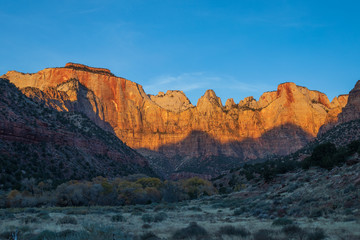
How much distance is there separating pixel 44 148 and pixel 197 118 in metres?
118

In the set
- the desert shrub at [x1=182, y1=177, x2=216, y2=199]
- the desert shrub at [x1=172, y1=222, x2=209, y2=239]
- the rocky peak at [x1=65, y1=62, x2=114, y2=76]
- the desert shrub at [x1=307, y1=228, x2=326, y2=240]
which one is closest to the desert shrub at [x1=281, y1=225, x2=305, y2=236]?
the desert shrub at [x1=307, y1=228, x2=326, y2=240]

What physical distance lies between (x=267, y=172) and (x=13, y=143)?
39434mm

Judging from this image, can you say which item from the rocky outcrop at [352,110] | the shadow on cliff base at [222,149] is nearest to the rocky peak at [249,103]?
the shadow on cliff base at [222,149]

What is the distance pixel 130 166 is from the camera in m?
82.7

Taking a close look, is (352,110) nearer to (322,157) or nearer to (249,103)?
(322,157)

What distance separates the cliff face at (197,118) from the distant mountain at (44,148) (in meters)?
62.8

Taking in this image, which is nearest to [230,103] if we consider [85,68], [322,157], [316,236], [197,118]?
[197,118]

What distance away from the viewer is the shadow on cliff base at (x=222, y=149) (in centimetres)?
13850

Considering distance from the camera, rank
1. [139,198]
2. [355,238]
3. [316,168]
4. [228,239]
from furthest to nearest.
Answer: [139,198], [316,168], [228,239], [355,238]

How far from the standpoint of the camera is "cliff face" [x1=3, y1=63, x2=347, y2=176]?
5699 inches

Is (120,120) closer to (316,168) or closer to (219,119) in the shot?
(219,119)

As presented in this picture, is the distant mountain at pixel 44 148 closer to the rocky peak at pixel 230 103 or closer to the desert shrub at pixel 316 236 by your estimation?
the desert shrub at pixel 316 236

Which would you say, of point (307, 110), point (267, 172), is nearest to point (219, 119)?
point (307, 110)

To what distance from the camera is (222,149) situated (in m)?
148
